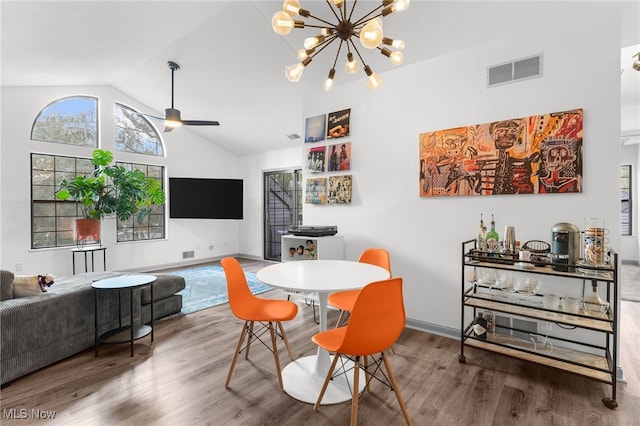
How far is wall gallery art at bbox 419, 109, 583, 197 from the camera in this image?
2.38 meters

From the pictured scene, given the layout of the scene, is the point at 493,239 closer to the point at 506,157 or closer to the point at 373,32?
the point at 506,157

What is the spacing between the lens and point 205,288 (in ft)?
15.5

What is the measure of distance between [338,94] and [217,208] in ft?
13.2

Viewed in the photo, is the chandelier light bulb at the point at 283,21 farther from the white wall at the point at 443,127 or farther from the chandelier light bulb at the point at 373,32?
the white wall at the point at 443,127

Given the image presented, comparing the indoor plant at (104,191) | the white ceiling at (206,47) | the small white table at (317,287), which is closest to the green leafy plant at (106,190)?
the indoor plant at (104,191)

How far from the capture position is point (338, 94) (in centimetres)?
370

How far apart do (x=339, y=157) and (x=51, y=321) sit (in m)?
3.09

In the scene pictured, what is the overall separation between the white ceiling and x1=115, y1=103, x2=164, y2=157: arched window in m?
0.42

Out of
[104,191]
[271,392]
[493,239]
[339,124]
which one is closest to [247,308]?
[271,392]

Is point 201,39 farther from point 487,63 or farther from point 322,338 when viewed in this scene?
point 322,338

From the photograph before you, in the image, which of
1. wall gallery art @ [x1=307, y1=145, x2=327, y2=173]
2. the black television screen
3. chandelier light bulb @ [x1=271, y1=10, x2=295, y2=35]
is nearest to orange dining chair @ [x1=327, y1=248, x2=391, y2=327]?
wall gallery art @ [x1=307, y1=145, x2=327, y2=173]

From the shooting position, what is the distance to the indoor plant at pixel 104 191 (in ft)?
15.5

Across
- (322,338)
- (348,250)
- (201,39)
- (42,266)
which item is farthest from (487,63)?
(42,266)

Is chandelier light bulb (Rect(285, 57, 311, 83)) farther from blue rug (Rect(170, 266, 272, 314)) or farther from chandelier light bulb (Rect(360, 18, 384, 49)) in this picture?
blue rug (Rect(170, 266, 272, 314))
